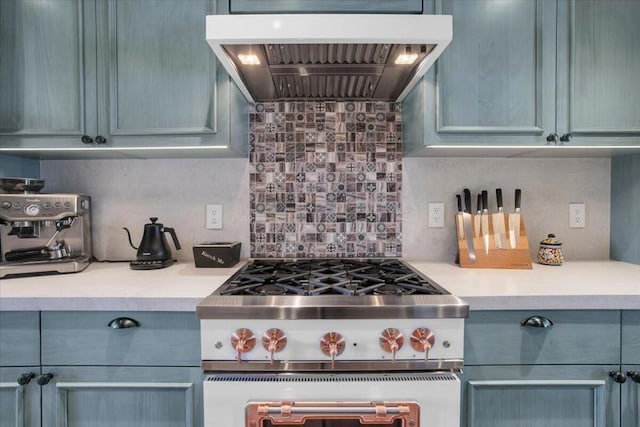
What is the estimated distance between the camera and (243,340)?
37.8 inches

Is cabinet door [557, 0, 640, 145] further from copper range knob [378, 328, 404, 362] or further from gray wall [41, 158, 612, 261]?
copper range knob [378, 328, 404, 362]

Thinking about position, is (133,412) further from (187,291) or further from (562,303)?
(562,303)

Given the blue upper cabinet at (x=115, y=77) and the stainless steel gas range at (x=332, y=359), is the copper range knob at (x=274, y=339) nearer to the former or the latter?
the stainless steel gas range at (x=332, y=359)

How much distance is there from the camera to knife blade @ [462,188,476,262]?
1454mm

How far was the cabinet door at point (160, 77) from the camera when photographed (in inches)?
49.5

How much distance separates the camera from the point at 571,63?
1.26 metres

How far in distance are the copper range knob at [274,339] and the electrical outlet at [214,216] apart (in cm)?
77

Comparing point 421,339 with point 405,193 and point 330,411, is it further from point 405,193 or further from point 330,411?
point 405,193

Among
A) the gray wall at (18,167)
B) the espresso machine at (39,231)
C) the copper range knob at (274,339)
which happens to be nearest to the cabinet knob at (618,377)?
the copper range knob at (274,339)

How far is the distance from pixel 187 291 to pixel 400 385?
0.69 m

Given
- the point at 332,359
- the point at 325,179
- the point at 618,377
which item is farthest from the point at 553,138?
the point at 332,359

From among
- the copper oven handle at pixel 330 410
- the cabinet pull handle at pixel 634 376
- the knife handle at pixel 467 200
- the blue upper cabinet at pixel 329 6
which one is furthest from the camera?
the knife handle at pixel 467 200

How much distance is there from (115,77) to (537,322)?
5.42ft

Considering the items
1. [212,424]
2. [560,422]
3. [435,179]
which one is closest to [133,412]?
[212,424]
